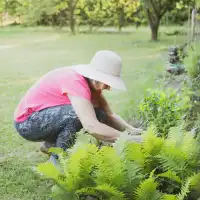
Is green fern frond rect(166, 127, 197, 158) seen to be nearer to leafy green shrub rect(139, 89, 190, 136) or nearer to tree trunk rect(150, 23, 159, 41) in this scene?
leafy green shrub rect(139, 89, 190, 136)

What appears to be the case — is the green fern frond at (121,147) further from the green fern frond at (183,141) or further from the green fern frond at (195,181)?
the green fern frond at (195,181)

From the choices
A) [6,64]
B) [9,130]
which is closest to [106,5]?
[6,64]

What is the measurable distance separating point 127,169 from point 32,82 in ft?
20.2

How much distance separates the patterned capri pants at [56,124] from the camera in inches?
145

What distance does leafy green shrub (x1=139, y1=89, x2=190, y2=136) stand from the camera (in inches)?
156

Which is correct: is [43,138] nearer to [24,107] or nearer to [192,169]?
[24,107]

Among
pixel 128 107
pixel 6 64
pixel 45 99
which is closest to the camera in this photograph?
pixel 45 99

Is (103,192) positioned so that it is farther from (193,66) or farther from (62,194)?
(193,66)

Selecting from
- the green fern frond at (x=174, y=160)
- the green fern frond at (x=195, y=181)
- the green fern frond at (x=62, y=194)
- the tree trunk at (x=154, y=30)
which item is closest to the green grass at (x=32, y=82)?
the green fern frond at (x=62, y=194)

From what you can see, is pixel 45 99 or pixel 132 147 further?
pixel 45 99

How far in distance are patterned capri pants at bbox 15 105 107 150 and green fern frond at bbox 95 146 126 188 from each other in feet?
2.63

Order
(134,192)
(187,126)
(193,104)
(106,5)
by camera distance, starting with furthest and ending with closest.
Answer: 1. (106,5)
2. (193,104)
3. (187,126)
4. (134,192)

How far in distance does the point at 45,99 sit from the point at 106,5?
21.7 m

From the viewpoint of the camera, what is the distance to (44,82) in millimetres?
3787
